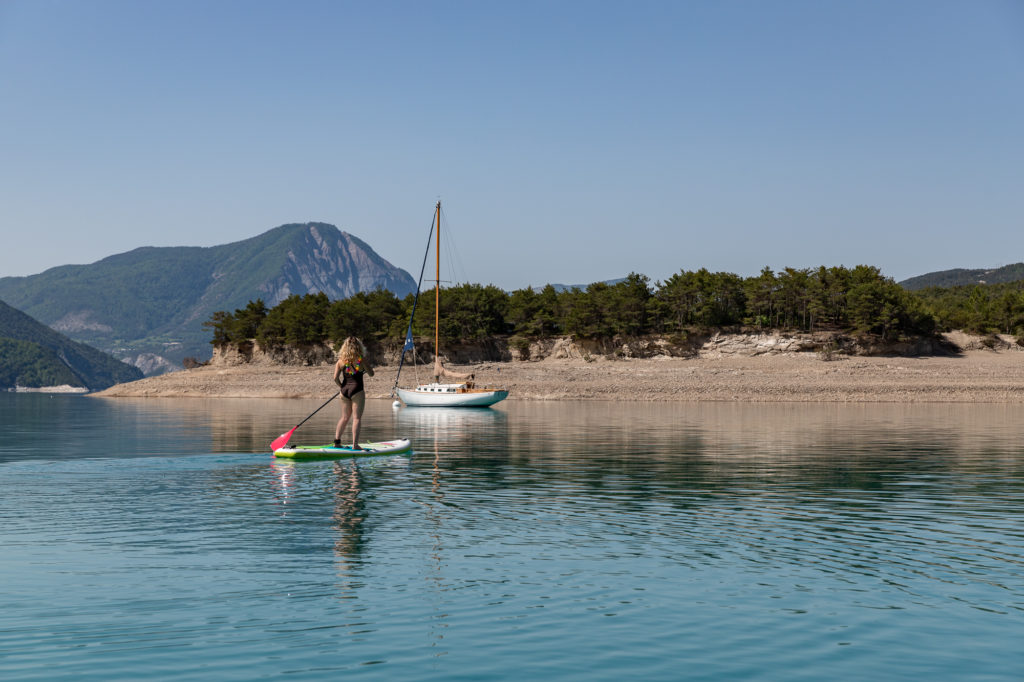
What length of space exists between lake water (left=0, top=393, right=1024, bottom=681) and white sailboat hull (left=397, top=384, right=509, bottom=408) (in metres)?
43.7

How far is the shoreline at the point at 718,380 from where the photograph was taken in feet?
252

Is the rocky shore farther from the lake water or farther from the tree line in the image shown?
the lake water

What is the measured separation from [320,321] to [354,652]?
114m

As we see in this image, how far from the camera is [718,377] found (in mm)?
86062

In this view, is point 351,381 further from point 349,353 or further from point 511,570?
point 511,570

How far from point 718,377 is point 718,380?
1.49 m

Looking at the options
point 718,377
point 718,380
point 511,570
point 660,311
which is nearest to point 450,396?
point 718,380

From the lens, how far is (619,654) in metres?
8.91

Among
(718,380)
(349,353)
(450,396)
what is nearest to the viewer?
(349,353)

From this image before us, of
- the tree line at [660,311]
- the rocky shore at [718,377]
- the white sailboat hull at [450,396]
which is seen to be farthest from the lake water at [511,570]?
the tree line at [660,311]

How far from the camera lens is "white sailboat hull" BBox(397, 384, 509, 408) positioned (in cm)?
7006

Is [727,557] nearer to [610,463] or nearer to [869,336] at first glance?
[610,463]

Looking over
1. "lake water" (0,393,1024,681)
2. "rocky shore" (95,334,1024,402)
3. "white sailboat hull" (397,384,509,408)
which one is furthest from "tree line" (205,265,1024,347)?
"lake water" (0,393,1024,681)

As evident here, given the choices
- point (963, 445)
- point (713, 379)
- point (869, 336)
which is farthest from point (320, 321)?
point (963, 445)
